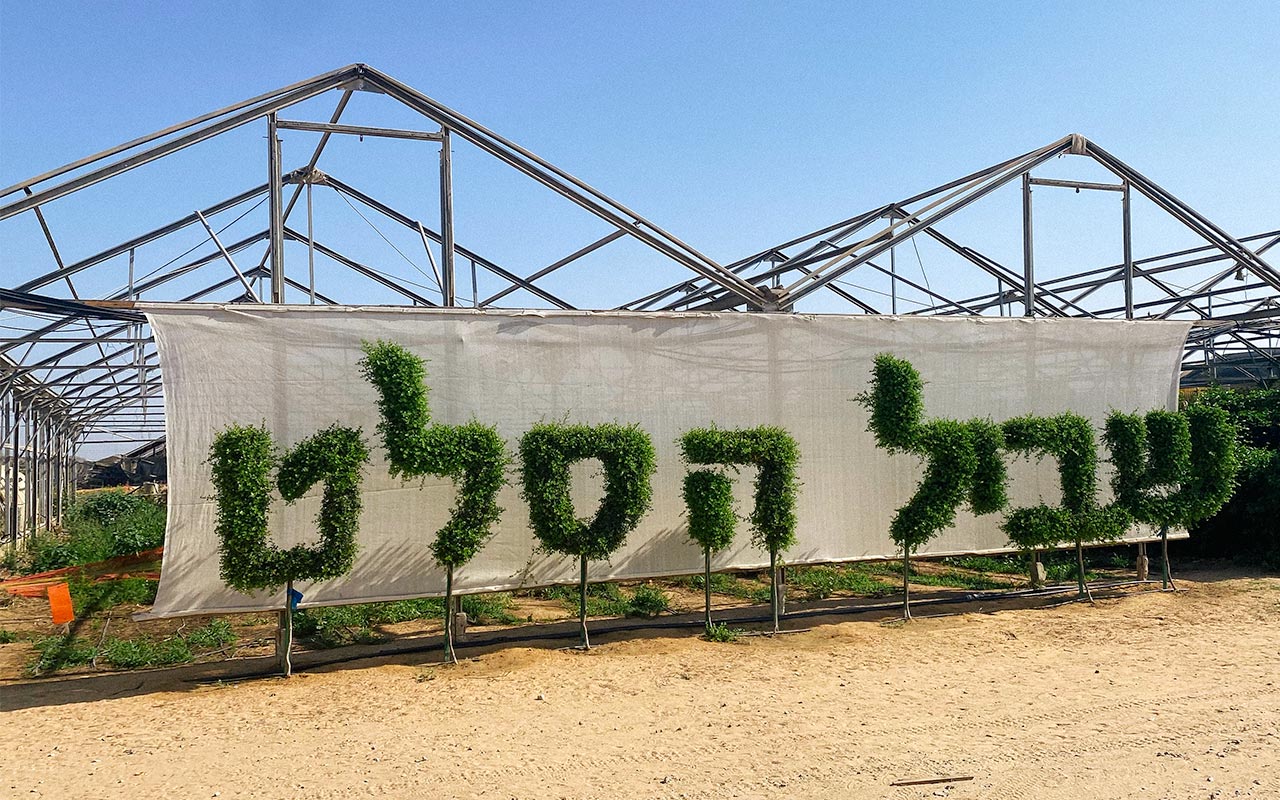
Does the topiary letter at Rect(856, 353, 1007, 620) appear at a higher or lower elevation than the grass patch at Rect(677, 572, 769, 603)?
higher

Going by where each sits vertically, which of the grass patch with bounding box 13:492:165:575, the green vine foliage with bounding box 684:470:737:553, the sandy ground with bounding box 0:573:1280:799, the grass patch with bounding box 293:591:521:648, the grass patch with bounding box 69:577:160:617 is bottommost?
the sandy ground with bounding box 0:573:1280:799

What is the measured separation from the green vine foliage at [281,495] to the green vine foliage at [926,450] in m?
6.28

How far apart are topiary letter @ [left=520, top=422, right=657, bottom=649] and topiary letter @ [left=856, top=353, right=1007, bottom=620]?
315 cm

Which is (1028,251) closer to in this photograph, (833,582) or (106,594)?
(833,582)

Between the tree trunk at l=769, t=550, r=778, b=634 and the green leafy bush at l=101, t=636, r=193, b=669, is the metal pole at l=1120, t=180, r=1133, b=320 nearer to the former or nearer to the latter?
the tree trunk at l=769, t=550, r=778, b=634

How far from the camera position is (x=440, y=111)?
1030 cm

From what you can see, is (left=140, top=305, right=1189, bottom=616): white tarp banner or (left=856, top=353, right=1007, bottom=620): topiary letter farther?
(left=856, top=353, right=1007, bottom=620): topiary letter

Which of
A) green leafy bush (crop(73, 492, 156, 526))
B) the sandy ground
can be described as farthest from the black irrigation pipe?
green leafy bush (crop(73, 492, 156, 526))

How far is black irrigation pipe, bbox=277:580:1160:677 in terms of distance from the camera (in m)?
9.77

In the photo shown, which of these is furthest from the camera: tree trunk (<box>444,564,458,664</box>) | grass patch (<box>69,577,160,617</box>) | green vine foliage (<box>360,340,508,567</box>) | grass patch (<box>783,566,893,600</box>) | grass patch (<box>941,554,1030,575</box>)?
grass patch (<box>941,554,1030,575</box>)

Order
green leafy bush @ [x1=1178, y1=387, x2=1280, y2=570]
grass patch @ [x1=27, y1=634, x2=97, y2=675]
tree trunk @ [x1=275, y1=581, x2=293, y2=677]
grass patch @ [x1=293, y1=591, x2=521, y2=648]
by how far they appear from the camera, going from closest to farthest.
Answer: tree trunk @ [x1=275, y1=581, x2=293, y2=677]
grass patch @ [x1=27, y1=634, x2=97, y2=675]
grass patch @ [x1=293, y1=591, x2=521, y2=648]
green leafy bush @ [x1=1178, y1=387, x2=1280, y2=570]

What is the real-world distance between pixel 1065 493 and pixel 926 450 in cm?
247

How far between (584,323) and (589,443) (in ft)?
4.89

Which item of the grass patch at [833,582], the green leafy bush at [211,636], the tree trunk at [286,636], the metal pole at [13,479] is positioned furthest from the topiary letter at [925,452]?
the metal pole at [13,479]
